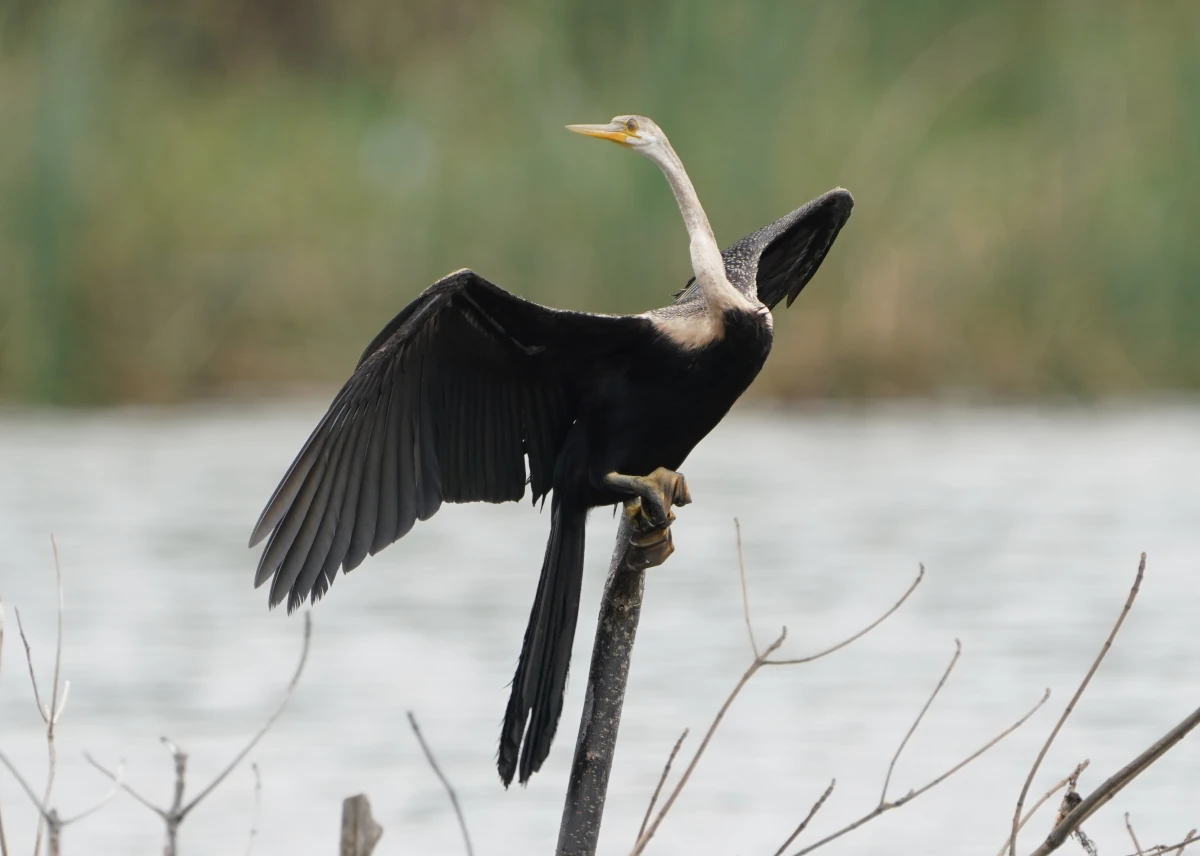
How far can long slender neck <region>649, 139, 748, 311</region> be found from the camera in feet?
10.0

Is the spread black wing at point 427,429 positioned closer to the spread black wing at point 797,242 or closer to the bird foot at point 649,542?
the bird foot at point 649,542

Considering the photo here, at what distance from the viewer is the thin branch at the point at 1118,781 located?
217 centimetres

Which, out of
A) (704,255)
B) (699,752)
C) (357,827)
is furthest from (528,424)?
(357,827)

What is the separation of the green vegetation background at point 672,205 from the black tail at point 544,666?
18.4 ft

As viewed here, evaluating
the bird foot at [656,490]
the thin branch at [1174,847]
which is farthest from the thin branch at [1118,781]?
the bird foot at [656,490]

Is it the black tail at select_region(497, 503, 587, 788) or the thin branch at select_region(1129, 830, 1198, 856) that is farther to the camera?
the black tail at select_region(497, 503, 587, 788)

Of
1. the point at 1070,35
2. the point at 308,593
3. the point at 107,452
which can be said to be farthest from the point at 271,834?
the point at 1070,35

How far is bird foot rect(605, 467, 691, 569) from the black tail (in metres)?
0.14

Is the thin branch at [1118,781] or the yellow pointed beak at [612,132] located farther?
the yellow pointed beak at [612,132]

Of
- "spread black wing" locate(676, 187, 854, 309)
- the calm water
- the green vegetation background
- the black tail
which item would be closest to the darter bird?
the black tail

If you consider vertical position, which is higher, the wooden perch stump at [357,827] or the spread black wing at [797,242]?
the spread black wing at [797,242]

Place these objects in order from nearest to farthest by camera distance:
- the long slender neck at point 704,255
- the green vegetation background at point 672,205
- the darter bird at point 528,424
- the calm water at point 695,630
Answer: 1. the darter bird at point 528,424
2. the long slender neck at point 704,255
3. the calm water at point 695,630
4. the green vegetation background at point 672,205

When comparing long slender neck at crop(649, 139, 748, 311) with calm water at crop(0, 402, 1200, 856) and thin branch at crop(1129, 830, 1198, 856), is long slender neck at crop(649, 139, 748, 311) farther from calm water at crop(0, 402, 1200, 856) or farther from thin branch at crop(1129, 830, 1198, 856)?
calm water at crop(0, 402, 1200, 856)

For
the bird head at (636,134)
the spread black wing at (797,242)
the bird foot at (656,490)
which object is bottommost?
the bird foot at (656,490)
